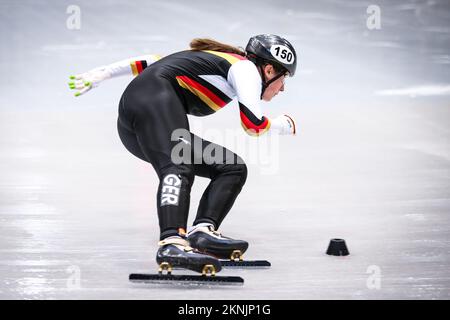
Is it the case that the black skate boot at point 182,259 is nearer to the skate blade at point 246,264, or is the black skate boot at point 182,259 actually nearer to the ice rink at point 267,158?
the ice rink at point 267,158

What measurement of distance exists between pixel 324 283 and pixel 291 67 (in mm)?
1330

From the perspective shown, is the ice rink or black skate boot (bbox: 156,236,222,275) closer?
black skate boot (bbox: 156,236,222,275)

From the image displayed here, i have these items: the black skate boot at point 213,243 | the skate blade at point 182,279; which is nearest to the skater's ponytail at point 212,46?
the black skate boot at point 213,243

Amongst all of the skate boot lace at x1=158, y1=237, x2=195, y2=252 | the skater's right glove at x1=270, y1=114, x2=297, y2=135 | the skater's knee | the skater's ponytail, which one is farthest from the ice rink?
the skater's ponytail

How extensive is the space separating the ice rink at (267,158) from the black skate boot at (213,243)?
16 cm

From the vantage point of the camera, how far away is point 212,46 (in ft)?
14.9

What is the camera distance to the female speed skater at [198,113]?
13.2ft

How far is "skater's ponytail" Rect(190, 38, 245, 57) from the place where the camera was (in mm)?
4520

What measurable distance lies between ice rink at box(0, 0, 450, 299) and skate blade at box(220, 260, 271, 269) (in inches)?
2.6

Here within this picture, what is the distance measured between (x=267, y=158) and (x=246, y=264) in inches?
178

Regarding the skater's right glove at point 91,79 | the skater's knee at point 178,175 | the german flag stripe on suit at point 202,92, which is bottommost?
the skater's knee at point 178,175

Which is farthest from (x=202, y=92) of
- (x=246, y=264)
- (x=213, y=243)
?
(x=246, y=264)

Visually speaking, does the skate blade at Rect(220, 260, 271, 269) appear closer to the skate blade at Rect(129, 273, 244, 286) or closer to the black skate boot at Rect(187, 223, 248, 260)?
the black skate boot at Rect(187, 223, 248, 260)
